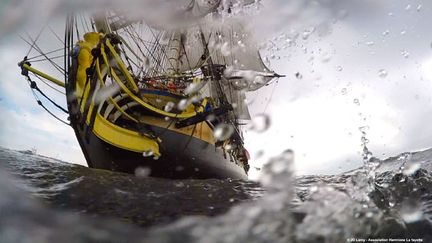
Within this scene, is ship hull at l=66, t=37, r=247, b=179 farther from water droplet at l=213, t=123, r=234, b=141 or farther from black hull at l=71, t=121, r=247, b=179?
water droplet at l=213, t=123, r=234, b=141

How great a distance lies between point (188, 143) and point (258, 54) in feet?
71.4

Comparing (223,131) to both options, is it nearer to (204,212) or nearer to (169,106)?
(169,106)

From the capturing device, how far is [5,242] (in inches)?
106

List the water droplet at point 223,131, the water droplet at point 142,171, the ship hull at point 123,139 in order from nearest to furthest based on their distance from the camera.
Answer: the ship hull at point 123,139
the water droplet at point 142,171
the water droplet at point 223,131

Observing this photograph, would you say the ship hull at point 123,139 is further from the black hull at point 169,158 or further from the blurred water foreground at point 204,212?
the blurred water foreground at point 204,212

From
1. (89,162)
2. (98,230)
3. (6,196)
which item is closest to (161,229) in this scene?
(98,230)

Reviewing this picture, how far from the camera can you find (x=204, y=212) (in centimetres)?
416

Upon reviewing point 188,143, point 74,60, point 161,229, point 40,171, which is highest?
point 74,60

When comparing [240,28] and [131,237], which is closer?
[131,237]

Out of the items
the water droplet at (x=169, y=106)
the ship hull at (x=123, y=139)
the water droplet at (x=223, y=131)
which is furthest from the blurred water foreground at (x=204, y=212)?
the water droplet at (x=223, y=131)

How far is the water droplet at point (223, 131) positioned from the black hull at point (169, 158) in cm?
67

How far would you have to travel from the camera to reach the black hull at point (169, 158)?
10.4 metres

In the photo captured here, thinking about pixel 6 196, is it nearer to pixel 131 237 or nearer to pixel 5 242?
pixel 5 242

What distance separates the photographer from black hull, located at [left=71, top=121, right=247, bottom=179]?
10.4 m
